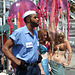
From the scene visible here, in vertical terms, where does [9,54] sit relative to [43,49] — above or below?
above

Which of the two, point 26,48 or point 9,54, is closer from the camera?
point 9,54

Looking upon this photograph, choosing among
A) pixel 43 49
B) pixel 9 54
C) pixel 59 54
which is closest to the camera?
pixel 9 54

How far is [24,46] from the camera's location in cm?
308

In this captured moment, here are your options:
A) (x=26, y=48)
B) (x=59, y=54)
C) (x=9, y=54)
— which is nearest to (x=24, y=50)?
(x=26, y=48)

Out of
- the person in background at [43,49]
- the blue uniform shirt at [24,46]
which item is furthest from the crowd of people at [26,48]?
the person in background at [43,49]

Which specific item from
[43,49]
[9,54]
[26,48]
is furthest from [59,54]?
[9,54]

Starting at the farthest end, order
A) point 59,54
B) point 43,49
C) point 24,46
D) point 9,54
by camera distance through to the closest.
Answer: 1. point 43,49
2. point 59,54
3. point 24,46
4. point 9,54

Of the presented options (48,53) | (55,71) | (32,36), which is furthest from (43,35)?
(32,36)

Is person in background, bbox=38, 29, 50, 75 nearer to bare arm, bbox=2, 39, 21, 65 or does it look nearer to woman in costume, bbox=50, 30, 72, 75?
woman in costume, bbox=50, 30, 72, 75

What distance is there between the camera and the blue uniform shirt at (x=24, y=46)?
3.07 metres

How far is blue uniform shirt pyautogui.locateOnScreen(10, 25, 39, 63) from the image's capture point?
10.1ft

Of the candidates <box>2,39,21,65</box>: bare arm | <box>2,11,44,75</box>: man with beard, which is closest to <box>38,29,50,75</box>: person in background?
<box>2,11,44,75</box>: man with beard

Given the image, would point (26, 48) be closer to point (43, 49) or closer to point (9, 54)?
point (9, 54)

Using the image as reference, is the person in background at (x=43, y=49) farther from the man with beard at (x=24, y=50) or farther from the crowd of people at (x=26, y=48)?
the man with beard at (x=24, y=50)
